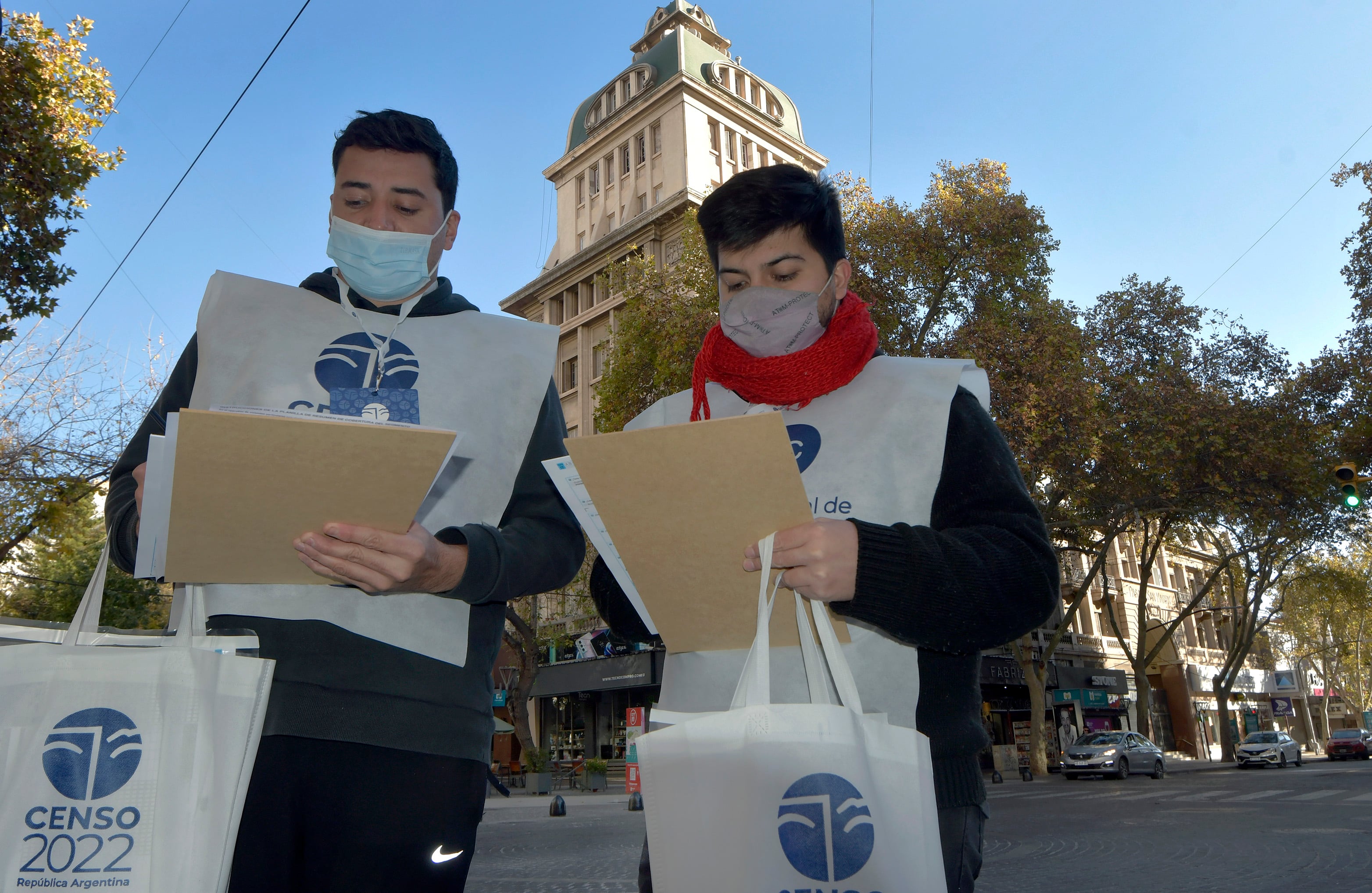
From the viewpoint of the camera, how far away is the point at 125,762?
1.43 m

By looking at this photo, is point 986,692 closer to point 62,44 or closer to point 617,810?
point 617,810

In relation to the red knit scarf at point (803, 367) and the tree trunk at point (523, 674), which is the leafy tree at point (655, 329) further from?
the red knit scarf at point (803, 367)

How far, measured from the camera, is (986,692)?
1379 inches

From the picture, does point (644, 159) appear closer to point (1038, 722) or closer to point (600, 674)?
point (600, 674)

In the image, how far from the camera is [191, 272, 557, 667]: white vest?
1710mm

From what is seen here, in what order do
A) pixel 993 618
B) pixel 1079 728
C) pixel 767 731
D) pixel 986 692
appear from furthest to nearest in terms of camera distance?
pixel 1079 728 → pixel 986 692 → pixel 993 618 → pixel 767 731

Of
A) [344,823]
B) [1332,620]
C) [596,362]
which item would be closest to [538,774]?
[596,362]

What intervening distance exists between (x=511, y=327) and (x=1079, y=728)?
135ft

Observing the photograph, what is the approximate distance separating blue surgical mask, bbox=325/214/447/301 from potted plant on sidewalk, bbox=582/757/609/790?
23021 mm

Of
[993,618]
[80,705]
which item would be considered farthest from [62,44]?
[993,618]

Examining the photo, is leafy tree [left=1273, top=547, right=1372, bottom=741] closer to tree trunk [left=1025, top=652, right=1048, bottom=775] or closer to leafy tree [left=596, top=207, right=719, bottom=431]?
tree trunk [left=1025, top=652, right=1048, bottom=775]

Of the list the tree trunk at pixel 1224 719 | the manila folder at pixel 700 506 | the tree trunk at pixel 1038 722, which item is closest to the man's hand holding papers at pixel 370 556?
the manila folder at pixel 700 506

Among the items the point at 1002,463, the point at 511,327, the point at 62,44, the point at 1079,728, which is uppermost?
the point at 62,44

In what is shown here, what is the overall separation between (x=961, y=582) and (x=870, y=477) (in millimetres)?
295
